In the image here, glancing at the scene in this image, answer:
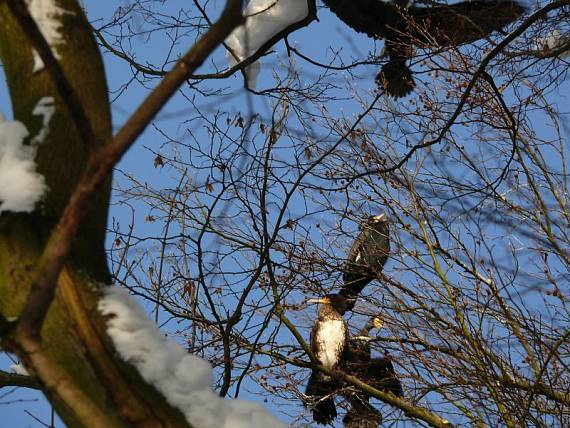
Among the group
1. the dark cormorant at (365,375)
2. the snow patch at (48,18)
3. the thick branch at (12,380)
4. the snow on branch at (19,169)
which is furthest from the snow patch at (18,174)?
the dark cormorant at (365,375)

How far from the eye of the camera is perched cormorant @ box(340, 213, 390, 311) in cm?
617

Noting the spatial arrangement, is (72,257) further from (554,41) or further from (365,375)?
(365,375)

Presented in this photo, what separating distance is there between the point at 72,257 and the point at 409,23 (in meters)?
4.38

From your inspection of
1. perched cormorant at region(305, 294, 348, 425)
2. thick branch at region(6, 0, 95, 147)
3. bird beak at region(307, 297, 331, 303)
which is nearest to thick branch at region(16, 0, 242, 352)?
thick branch at region(6, 0, 95, 147)

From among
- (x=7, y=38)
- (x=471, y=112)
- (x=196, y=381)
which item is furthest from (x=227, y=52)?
(x=196, y=381)

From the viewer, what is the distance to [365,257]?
247 inches

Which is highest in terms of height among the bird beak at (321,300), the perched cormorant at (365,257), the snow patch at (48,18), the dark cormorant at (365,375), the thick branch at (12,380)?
the perched cormorant at (365,257)

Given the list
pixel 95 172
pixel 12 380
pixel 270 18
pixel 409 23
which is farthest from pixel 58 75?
pixel 409 23

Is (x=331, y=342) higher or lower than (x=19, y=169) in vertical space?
higher

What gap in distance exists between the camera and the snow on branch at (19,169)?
155 centimetres

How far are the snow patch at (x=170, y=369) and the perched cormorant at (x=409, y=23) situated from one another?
13.0ft

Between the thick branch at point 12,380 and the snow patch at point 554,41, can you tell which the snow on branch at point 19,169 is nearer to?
the thick branch at point 12,380

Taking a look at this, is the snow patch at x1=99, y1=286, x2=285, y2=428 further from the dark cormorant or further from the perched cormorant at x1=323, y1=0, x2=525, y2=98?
the perched cormorant at x1=323, y1=0, x2=525, y2=98

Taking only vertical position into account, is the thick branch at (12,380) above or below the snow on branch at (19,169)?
above
